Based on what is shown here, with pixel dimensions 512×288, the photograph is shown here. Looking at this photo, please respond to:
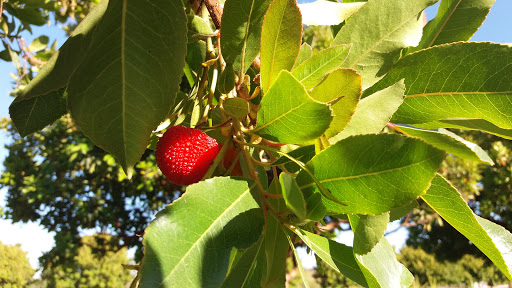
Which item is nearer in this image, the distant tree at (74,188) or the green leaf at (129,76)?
the green leaf at (129,76)

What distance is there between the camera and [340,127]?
445mm

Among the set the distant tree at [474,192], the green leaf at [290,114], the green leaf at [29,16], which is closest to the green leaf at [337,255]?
the green leaf at [290,114]

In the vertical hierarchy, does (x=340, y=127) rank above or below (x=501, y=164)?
above

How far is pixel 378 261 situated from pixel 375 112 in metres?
0.20

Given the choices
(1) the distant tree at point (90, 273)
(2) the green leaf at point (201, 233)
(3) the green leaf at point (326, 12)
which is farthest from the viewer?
(1) the distant tree at point (90, 273)

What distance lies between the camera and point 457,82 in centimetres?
52

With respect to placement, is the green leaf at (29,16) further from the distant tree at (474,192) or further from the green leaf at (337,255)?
the distant tree at (474,192)

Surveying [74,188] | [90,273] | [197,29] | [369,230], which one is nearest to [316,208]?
[369,230]

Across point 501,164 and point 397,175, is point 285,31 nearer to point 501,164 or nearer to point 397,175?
point 397,175

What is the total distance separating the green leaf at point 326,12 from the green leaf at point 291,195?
288 millimetres

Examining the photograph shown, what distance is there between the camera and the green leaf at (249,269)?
45cm

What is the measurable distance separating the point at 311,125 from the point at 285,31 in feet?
0.40

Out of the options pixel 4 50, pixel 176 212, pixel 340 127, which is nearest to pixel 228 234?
pixel 176 212

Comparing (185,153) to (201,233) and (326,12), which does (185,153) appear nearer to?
(201,233)
